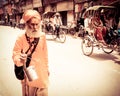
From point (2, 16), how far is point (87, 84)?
4.36 feet

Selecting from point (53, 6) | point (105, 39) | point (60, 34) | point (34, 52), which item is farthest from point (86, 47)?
point (34, 52)

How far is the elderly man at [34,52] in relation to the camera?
2018mm

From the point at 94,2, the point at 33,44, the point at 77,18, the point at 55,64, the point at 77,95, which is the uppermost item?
the point at 94,2

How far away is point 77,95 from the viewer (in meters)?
2.70

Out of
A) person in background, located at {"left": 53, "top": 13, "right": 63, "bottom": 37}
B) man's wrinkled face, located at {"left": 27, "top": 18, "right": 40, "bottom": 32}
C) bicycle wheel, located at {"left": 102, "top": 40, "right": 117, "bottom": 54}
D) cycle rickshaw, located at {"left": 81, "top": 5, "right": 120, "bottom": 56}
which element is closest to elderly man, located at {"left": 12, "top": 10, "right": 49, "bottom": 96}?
man's wrinkled face, located at {"left": 27, "top": 18, "right": 40, "bottom": 32}

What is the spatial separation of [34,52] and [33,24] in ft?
Answer: 0.88

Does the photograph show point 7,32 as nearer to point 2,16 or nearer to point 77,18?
point 2,16

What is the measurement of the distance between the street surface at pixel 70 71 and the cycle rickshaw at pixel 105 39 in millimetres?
77

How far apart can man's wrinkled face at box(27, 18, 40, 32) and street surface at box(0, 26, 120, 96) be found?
588mm

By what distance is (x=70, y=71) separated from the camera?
308 cm

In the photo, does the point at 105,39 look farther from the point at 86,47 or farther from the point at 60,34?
the point at 60,34

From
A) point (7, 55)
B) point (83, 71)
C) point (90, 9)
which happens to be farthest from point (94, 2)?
point (7, 55)

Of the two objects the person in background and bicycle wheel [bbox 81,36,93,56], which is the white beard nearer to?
the person in background

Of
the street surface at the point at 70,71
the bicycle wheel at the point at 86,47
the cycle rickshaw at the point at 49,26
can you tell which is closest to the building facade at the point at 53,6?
the cycle rickshaw at the point at 49,26
